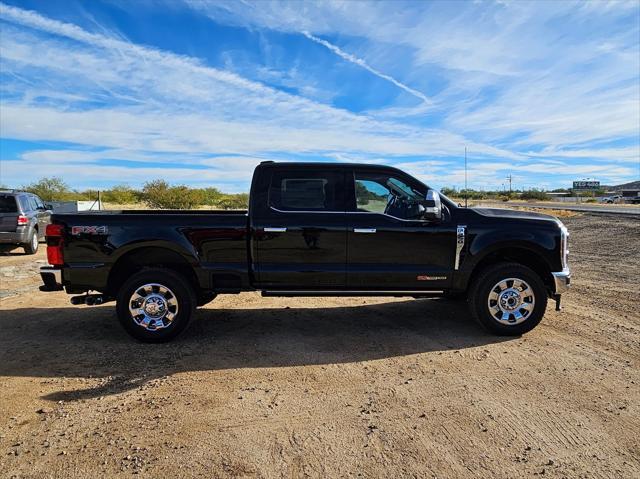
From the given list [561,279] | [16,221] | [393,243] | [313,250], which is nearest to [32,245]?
[16,221]

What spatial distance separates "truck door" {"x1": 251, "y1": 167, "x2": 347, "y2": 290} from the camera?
16.9 ft

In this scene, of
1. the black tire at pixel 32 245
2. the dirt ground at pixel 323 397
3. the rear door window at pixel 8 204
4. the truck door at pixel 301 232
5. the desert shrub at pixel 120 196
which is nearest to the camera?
the dirt ground at pixel 323 397

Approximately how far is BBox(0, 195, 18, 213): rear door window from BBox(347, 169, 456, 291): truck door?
427 inches

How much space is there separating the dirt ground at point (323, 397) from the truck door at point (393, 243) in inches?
27.8

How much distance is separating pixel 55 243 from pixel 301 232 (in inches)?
110

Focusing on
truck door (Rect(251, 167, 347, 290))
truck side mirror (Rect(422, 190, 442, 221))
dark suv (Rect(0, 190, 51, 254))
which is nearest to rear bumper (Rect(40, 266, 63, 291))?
truck door (Rect(251, 167, 347, 290))

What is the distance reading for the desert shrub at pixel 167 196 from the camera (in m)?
35.1

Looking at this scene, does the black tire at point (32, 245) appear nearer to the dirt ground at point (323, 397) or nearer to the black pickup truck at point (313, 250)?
the dirt ground at point (323, 397)

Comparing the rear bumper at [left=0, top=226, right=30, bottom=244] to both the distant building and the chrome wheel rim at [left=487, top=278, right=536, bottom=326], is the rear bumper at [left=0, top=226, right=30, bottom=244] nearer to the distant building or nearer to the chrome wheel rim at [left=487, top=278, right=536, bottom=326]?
the chrome wheel rim at [left=487, top=278, right=536, bottom=326]

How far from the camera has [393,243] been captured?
204 inches

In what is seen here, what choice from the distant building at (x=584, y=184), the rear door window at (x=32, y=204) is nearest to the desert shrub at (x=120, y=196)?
the rear door window at (x=32, y=204)

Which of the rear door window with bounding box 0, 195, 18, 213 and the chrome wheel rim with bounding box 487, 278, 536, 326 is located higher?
the rear door window with bounding box 0, 195, 18, 213

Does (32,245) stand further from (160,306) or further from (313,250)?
(313,250)

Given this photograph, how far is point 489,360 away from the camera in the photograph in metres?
4.55
